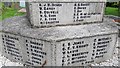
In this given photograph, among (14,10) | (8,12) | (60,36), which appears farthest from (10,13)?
(60,36)

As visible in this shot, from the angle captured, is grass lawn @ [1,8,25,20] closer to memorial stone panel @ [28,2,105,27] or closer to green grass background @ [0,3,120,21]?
green grass background @ [0,3,120,21]

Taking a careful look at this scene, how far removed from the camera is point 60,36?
14.0 meters

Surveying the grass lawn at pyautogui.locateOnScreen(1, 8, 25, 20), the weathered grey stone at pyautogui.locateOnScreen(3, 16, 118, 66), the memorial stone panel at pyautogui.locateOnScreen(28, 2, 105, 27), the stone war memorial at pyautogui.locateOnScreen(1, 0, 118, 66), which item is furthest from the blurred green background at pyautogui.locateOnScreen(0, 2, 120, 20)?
the memorial stone panel at pyautogui.locateOnScreen(28, 2, 105, 27)

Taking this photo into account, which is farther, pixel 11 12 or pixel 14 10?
pixel 14 10

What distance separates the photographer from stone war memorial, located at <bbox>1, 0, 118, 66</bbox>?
14.1m

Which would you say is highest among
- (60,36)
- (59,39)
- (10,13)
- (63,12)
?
(63,12)

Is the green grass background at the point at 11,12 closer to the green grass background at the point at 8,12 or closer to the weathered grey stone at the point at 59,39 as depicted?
the green grass background at the point at 8,12

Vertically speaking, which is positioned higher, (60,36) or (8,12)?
(60,36)

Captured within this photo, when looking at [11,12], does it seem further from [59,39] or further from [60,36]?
[59,39]

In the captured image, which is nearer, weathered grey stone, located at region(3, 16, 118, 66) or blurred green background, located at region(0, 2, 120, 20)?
weathered grey stone, located at region(3, 16, 118, 66)

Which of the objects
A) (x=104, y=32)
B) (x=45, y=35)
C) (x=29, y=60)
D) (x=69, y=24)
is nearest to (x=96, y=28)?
(x=104, y=32)

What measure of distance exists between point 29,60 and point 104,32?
6595mm

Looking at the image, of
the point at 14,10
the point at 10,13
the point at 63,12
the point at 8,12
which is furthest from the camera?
the point at 14,10

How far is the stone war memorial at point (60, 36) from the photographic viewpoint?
46.3 ft
